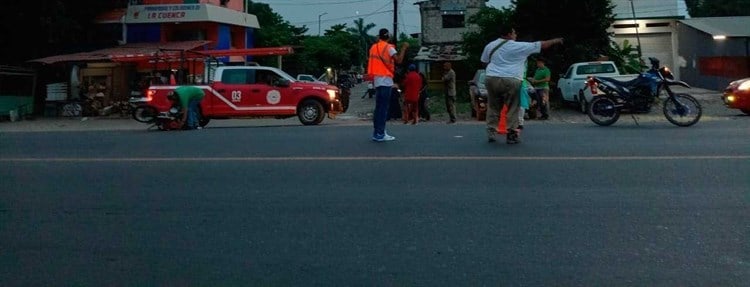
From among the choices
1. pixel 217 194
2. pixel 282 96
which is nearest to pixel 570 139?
pixel 217 194

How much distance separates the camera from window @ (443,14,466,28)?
55.5 metres

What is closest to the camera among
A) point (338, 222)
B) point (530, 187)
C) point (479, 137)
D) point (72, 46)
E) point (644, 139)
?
point (338, 222)

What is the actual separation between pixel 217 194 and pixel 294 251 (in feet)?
6.66

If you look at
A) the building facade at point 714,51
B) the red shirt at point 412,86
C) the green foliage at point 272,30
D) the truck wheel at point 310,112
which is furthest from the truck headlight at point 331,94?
the green foliage at point 272,30

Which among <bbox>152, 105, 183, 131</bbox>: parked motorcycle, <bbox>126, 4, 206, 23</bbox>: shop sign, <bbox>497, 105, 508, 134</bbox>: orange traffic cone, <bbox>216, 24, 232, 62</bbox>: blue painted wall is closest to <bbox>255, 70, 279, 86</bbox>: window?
<bbox>152, 105, 183, 131</bbox>: parked motorcycle

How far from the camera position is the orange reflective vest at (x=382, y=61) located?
11242 millimetres

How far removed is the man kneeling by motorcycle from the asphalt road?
691cm

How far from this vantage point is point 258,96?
2064cm

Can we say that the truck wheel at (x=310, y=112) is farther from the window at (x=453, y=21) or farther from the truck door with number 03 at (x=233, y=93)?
the window at (x=453, y=21)

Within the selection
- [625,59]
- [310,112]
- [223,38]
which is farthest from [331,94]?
[223,38]

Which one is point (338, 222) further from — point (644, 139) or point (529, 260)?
point (644, 139)

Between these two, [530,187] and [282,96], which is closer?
[530,187]

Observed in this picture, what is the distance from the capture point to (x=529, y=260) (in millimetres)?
4949

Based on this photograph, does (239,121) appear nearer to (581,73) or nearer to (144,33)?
(581,73)
